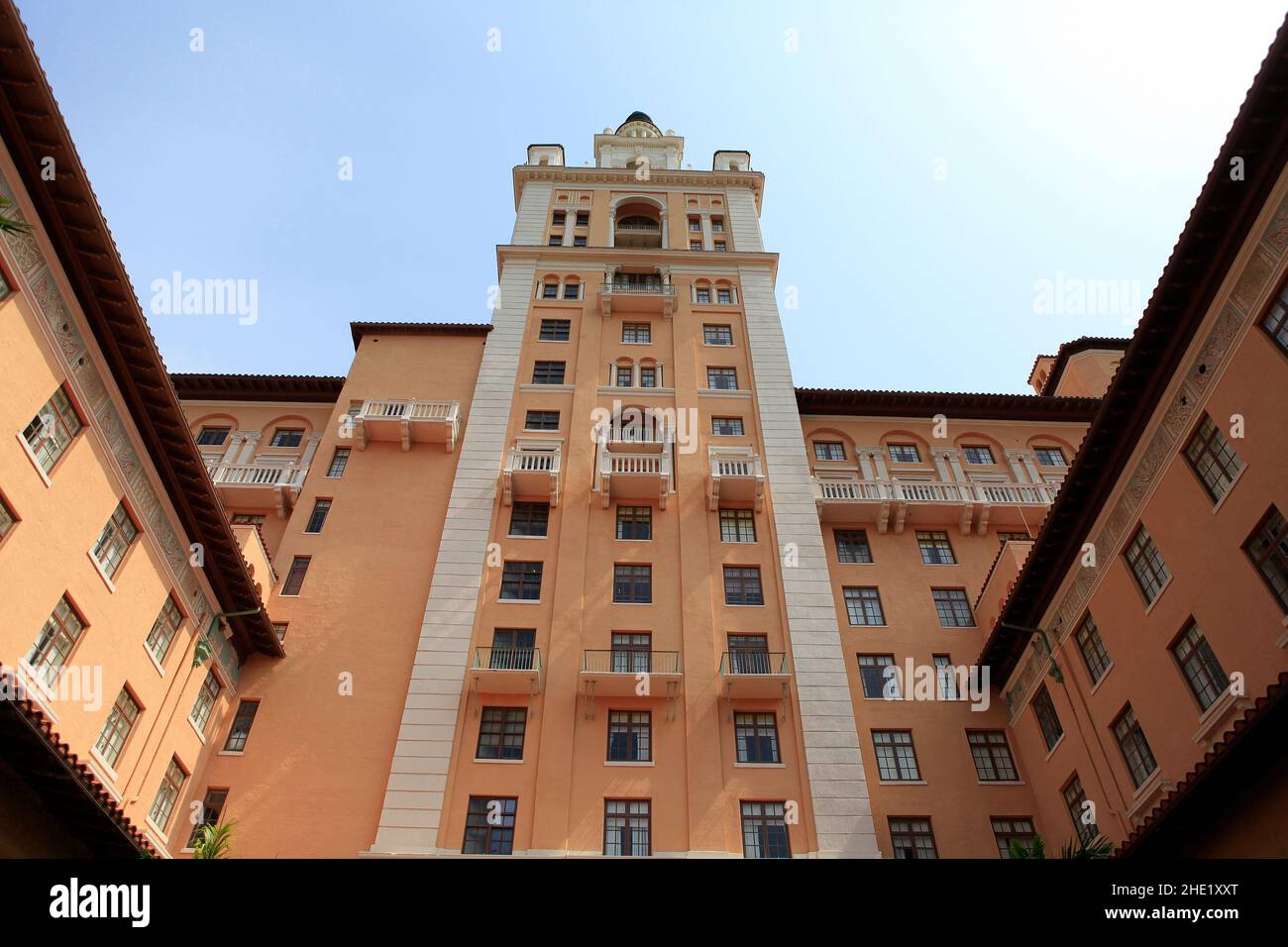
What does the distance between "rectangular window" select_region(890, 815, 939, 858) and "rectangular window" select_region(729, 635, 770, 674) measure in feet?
20.8

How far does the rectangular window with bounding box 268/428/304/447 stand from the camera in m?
41.6

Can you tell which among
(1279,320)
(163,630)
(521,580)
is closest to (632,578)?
(521,580)

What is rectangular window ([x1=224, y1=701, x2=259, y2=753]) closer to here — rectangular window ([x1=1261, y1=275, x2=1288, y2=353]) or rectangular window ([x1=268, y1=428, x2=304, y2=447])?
rectangular window ([x1=268, y1=428, x2=304, y2=447])

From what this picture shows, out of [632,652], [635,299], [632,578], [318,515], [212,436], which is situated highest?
[635,299]

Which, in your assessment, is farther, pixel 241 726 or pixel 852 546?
pixel 852 546

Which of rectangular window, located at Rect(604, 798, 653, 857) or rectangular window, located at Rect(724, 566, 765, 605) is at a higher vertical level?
rectangular window, located at Rect(724, 566, 765, 605)

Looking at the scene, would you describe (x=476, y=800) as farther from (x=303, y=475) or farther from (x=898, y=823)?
(x=303, y=475)

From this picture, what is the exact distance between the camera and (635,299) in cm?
4747

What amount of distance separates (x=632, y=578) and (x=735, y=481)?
5.79 meters

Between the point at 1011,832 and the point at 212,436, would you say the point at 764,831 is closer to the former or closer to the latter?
the point at 1011,832

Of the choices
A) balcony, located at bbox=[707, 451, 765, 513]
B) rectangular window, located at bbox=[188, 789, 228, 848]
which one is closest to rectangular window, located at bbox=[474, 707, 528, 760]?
rectangular window, located at bbox=[188, 789, 228, 848]
